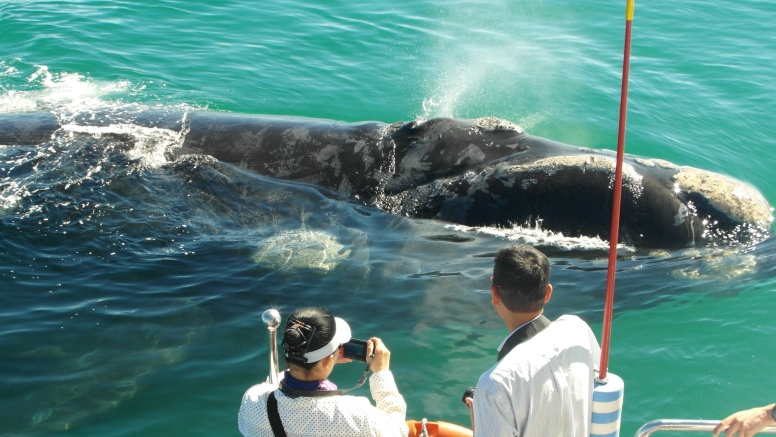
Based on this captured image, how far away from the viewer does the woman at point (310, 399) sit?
374cm

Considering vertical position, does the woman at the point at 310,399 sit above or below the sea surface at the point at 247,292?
above

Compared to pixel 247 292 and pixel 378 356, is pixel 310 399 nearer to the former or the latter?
pixel 378 356

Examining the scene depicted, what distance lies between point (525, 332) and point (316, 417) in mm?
1091

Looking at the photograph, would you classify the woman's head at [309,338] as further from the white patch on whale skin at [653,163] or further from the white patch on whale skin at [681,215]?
the white patch on whale skin at [653,163]

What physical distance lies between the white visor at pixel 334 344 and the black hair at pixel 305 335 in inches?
0.7

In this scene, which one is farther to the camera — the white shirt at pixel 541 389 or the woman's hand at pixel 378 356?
the woman's hand at pixel 378 356

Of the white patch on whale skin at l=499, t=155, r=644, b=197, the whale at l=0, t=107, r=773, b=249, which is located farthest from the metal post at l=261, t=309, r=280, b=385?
the white patch on whale skin at l=499, t=155, r=644, b=197

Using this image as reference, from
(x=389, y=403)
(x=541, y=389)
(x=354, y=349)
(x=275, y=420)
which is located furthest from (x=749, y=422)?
(x=275, y=420)

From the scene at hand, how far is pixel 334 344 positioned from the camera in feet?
12.5

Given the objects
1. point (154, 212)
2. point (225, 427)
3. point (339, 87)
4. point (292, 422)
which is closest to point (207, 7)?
point (339, 87)

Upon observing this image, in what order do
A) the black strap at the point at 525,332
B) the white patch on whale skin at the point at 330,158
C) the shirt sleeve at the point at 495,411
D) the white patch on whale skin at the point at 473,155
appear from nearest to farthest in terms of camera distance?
the shirt sleeve at the point at 495,411 → the black strap at the point at 525,332 → the white patch on whale skin at the point at 473,155 → the white patch on whale skin at the point at 330,158

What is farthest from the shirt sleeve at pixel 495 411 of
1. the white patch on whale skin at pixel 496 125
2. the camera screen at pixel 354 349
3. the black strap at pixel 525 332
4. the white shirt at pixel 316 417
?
the white patch on whale skin at pixel 496 125

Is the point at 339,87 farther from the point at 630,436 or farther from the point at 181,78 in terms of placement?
the point at 630,436

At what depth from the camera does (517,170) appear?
7383 millimetres
